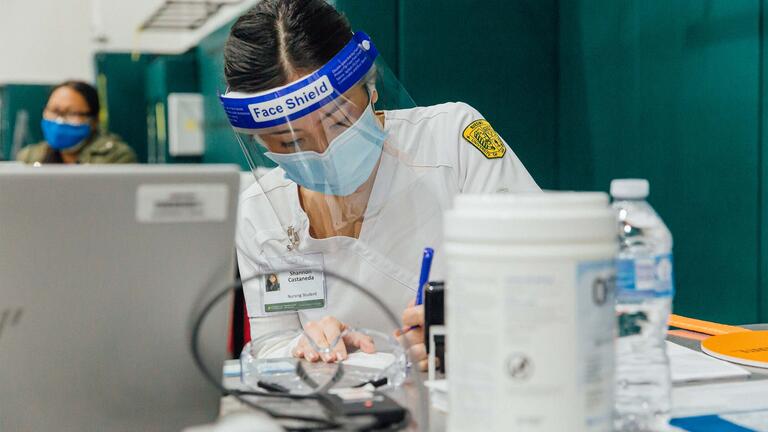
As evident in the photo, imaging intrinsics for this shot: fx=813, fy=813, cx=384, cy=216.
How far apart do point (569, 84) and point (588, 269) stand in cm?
249

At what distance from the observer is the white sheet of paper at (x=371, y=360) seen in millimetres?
1071

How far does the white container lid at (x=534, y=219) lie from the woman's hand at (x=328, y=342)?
0.58m

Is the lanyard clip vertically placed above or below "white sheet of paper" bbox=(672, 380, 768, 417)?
above

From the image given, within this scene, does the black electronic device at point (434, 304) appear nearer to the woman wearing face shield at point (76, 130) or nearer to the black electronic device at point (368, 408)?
the black electronic device at point (368, 408)

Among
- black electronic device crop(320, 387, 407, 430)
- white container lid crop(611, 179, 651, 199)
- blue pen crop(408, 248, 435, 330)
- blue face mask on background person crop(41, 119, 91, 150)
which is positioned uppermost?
blue face mask on background person crop(41, 119, 91, 150)

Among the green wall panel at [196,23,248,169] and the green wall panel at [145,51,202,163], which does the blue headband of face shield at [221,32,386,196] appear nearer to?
the green wall panel at [196,23,248,169]

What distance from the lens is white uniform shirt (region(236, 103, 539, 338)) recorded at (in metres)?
1.50

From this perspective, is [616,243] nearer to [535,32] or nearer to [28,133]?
[535,32]

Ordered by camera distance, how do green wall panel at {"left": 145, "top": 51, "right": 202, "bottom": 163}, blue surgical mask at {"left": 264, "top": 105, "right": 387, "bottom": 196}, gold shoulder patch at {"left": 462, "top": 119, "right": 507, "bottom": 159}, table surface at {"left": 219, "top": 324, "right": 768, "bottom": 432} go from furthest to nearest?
green wall panel at {"left": 145, "top": 51, "right": 202, "bottom": 163}
gold shoulder patch at {"left": 462, "top": 119, "right": 507, "bottom": 159}
blue surgical mask at {"left": 264, "top": 105, "right": 387, "bottom": 196}
table surface at {"left": 219, "top": 324, "right": 768, "bottom": 432}

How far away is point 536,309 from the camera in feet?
1.83

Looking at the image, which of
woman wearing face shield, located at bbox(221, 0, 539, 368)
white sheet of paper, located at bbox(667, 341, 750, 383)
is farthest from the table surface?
woman wearing face shield, located at bbox(221, 0, 539, 368)

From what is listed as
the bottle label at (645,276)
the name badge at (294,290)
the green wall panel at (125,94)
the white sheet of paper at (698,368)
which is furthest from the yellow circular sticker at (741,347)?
the green wall panel at (125,94)

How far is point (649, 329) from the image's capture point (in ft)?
2.66

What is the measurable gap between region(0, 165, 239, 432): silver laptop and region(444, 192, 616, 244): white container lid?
0.76 ft
